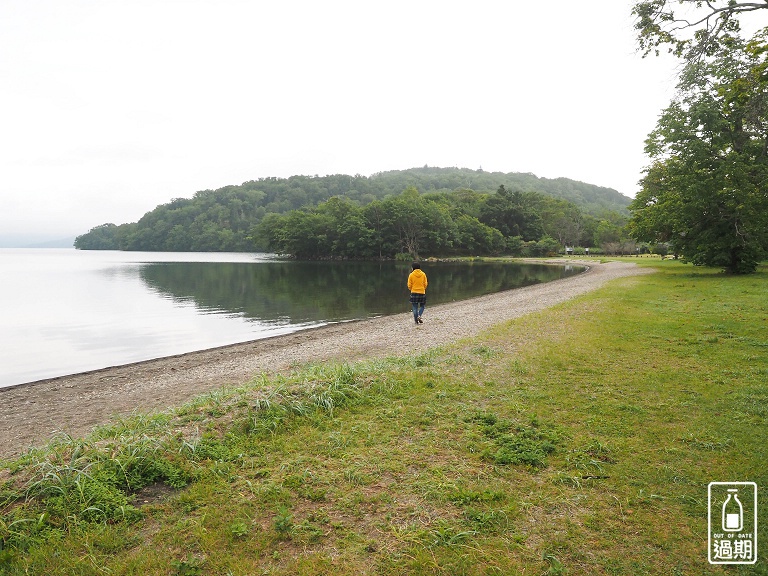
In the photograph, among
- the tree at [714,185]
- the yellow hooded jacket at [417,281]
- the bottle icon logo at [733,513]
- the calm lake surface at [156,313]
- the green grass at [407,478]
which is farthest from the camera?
the tree at [714,185]

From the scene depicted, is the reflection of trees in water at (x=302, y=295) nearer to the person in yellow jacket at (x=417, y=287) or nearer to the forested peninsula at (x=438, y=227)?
the person in yellow jacket at (x=417, y=287)

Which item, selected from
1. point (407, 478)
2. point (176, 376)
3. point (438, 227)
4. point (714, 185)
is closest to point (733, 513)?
point (407, 478)

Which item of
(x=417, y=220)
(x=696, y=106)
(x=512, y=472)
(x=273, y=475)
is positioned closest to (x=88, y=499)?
(x=273, y=475)

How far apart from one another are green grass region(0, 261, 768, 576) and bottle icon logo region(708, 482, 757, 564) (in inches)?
3.2

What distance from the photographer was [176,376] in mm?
13508

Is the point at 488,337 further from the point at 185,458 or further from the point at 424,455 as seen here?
the point at 185,458

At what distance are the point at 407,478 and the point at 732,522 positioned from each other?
317 centimetres

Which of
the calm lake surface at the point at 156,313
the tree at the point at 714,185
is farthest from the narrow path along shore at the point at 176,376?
the tree at the point at 714,185

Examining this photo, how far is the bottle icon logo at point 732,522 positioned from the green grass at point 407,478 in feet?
0.27

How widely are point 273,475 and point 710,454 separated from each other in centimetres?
536

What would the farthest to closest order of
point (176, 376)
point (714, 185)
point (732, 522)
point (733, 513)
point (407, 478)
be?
1. point (714, 185)
2. point (176, 376)
3. point (407, 478)
4. point (733, 513)
5. point (732, 522)

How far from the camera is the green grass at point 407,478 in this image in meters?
3.77

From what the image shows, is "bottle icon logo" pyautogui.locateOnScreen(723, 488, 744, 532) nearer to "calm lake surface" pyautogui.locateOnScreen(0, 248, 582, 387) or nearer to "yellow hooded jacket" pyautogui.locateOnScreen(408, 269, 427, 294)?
"yellow hooded jacket" pyautogui.locateOnScreen(408, 269, 427, 294)

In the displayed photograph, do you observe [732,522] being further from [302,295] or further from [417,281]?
[302,295]
